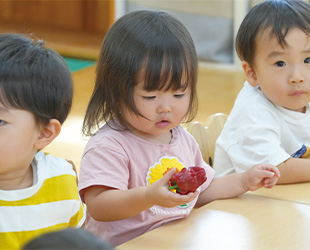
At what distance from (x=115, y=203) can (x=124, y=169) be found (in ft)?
0.32

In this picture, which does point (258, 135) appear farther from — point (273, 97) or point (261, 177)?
point (261, 177)

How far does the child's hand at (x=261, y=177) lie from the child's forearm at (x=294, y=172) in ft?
0.58

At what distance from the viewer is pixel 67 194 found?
1332mm

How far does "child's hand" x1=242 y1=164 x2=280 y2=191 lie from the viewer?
143 centimetres

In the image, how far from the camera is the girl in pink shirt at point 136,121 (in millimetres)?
1354

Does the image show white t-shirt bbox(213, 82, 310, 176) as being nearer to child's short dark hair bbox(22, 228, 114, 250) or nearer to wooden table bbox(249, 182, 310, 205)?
wooden table bbox(249, 182, 310, 205)

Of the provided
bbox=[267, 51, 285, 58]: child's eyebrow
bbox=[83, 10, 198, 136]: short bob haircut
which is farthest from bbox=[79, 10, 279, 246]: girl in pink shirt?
bbox=[267, 51, 285, 58]: child's eyebrow

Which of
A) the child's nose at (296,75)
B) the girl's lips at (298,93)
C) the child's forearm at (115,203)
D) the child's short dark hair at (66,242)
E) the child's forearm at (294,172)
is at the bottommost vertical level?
the child's forearm at (294,172)

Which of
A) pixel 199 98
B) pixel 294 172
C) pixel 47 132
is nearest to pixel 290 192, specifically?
pixel 294 172

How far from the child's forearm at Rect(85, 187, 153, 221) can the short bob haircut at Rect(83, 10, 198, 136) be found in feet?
0.59

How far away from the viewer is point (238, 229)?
49.4 inches

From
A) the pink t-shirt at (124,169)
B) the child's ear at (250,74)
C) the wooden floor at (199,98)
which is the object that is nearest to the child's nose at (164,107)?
→ the pink t-shirt at (124,169)

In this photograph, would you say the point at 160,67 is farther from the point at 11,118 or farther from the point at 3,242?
the point at 3,242

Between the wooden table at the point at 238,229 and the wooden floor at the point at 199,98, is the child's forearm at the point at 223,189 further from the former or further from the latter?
the wooden floor at the point at 199,98
